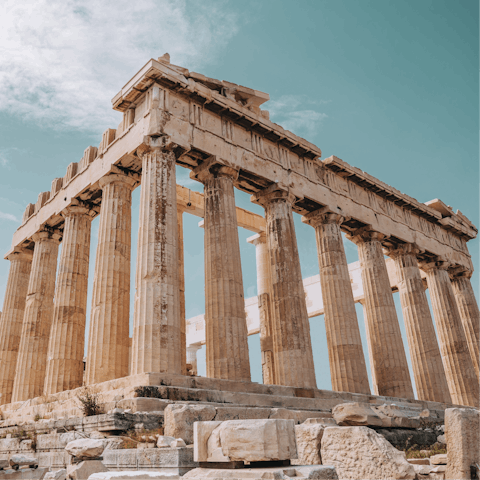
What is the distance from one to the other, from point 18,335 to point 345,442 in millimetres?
21531

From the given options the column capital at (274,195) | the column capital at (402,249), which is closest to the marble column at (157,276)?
the column capital at (274,195)

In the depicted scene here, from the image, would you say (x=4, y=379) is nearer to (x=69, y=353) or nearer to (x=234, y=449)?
(x=69, y=353)

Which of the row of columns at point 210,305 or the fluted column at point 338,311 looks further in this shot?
the fluted column at point 338,311

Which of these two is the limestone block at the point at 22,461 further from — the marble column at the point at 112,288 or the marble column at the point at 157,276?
the marble column at the point at 112,288

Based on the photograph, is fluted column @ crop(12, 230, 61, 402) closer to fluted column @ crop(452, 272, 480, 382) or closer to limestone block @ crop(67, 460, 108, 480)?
limestone block @ crop(67, 460, 108, 480)

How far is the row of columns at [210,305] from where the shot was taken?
54.7 feet

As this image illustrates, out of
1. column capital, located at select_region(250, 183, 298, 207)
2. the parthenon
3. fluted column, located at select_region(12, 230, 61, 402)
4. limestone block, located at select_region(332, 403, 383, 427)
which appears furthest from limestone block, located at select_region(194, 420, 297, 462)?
fluted column, located at select_region(12, 230, 61, 402)

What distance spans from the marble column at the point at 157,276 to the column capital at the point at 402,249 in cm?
1641

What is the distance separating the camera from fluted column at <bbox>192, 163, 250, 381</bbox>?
56.2ft

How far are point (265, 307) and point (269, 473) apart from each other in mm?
22005

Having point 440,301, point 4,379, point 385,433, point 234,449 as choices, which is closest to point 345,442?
point 234,449

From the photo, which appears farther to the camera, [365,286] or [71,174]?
[365,286]

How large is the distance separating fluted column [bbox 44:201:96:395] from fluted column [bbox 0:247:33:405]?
5.16 metres

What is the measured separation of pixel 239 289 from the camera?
1833 cm
